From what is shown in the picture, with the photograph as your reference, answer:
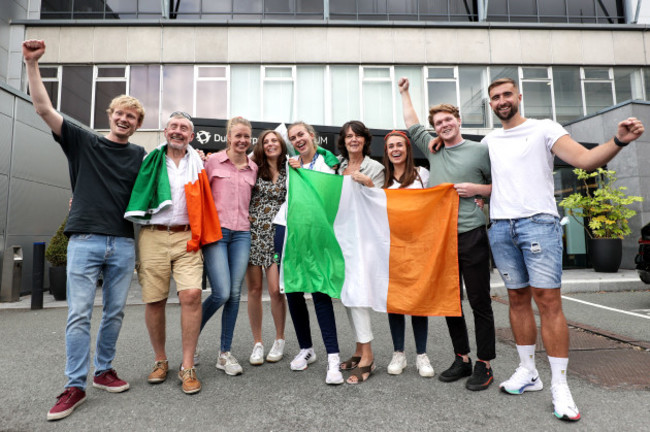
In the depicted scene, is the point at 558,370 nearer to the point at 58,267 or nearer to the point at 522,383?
the point at 522,383

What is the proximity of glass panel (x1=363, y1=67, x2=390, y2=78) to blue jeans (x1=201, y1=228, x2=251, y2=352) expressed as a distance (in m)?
12.3

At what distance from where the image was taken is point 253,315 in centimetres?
388

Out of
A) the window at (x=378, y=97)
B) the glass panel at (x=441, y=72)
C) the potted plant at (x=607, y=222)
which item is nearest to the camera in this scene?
the potted plant at (x=607, y=222)

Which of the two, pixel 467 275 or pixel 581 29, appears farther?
pixel 581 29

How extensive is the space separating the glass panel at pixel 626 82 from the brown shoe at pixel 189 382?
18.4m

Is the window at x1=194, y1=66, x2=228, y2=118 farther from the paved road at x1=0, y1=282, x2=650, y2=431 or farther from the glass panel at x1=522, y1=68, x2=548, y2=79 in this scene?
the glass panel at x1=522, y1=68, x2=548, y2=79

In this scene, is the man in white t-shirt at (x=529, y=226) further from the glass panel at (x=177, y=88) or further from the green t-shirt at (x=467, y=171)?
the glass panel at (x=177, y=88)

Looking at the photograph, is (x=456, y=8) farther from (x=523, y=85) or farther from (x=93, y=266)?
(x=93, y=266)

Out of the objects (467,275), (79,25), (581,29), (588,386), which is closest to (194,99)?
(79,25)

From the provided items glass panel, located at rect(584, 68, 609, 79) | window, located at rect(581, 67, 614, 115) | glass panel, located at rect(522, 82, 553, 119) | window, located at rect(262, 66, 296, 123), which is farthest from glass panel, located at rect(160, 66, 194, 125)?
glass panel, located at rect(584, 68, 609, 79)

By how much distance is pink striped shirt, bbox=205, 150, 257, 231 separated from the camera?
360cm

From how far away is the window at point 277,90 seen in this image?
14305 mm

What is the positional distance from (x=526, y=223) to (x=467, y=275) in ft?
2.09

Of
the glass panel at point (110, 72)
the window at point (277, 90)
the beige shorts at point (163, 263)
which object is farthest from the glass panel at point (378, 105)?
the beige shorts at point (163, 263)
